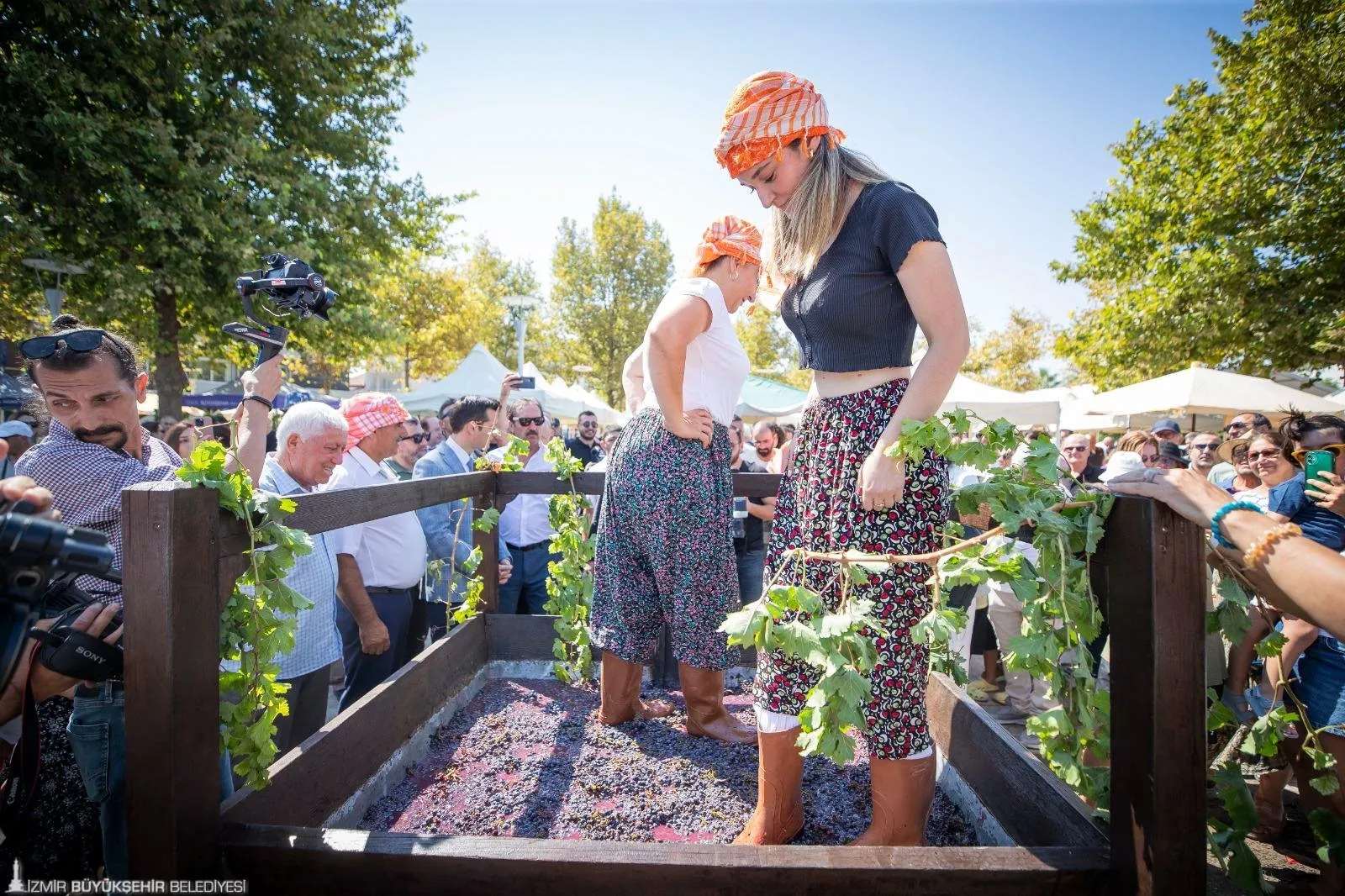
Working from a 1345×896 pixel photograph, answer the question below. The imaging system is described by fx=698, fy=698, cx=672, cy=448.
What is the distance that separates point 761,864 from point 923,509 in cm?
91

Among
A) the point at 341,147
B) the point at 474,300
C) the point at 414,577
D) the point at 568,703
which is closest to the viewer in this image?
the point at 568,703

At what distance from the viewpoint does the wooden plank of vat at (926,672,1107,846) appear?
1.61 m

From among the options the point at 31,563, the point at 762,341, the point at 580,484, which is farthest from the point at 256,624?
the point at 762,341

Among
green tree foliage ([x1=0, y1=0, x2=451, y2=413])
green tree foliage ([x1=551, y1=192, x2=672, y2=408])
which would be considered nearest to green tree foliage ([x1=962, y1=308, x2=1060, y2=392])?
green tree foliage ([x1=551, y1=192, x2=672, y2=408])

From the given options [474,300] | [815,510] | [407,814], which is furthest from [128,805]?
[474,300]

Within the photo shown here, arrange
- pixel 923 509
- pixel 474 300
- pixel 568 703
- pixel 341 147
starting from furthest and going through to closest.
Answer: pixel 474 300 < pixel 341 147 < pixel 568 703 < pixel 923 509

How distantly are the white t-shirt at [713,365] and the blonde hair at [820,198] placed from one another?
68cm

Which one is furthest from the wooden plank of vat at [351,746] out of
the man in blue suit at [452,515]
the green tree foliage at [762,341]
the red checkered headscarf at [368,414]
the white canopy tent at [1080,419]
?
the green tree foliage at [762,341]

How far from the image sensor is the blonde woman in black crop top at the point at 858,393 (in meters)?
1.69

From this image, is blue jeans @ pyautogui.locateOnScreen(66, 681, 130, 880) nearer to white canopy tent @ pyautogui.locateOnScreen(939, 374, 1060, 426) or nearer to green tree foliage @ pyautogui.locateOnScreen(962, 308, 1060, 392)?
white canopy tent @ pyautogui.locateOnScreen(939, 374, 1060, 426)

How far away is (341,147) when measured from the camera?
1177 centimetres

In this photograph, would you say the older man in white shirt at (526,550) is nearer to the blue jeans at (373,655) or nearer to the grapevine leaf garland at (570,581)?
the blue jeans at (373,655)

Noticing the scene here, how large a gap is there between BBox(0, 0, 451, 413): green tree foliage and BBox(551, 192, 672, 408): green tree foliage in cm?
1212

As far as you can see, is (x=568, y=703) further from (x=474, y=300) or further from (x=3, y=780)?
(x=474, y=300)
